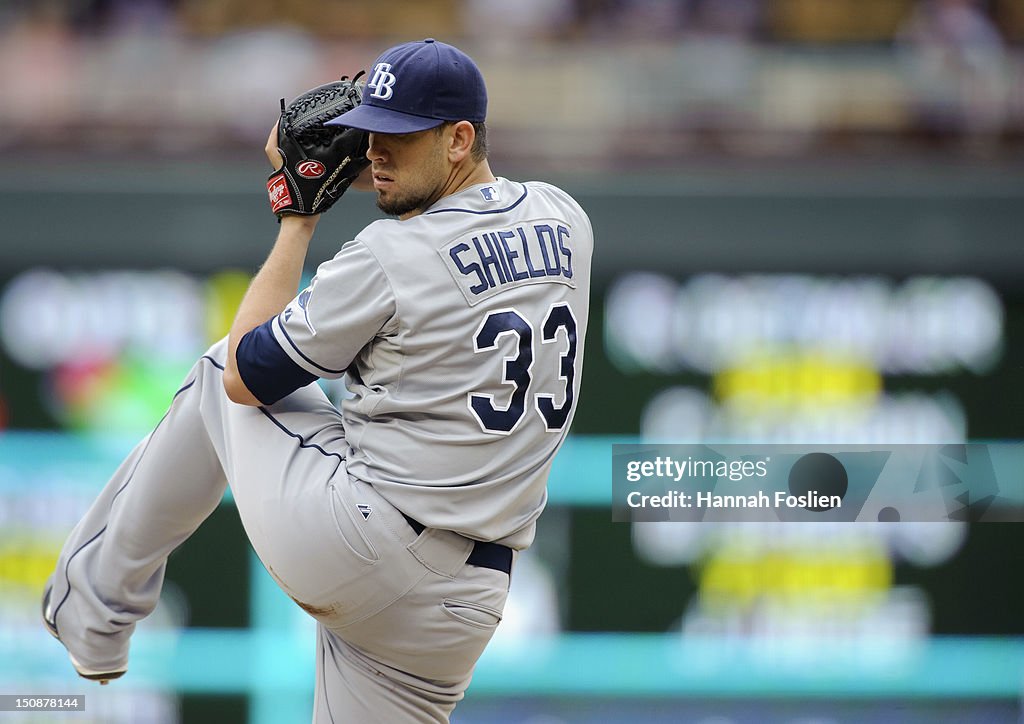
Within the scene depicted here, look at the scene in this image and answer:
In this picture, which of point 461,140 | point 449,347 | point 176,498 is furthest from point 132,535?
point 461,140

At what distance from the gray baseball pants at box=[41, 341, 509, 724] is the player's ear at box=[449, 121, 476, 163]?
486 mm

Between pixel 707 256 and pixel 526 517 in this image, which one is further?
pixel 707 256

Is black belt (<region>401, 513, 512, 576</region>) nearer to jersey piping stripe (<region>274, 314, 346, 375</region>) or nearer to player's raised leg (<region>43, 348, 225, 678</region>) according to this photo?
jersey piping stripe (<region>274, 314, 346, 375</region>)

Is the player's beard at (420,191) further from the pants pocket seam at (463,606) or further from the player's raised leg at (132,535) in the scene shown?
the pants pocket seam at (463,606)

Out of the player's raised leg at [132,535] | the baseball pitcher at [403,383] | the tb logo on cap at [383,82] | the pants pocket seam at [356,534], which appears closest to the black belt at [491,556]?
the baseball pitcher at [403,383]

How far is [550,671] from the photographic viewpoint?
5.51 meters

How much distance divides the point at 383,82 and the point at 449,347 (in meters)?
0.43

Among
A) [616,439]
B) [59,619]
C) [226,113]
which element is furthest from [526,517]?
[226,113]

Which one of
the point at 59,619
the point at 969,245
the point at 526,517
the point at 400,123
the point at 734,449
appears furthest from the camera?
the point at 969,245

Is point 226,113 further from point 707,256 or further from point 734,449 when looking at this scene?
point 734,449

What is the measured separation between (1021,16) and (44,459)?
428 centimetres

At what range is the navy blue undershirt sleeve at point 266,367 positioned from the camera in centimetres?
226

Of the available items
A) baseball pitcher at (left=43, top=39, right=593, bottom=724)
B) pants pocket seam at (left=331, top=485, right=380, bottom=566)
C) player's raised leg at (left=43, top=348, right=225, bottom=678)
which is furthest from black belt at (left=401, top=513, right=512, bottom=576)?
player's raised leg at (left=43, top=348, right=225, bottom=678)

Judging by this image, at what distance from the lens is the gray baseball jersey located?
7.33 ft
